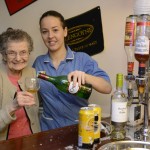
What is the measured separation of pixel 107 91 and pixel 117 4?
0.59 metres

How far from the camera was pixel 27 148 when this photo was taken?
1004 millimetres

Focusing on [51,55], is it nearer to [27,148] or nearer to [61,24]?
[61,24]

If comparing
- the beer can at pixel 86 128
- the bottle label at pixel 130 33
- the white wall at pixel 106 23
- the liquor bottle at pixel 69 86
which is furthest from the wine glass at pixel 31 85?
the white wall at pixel 106 23

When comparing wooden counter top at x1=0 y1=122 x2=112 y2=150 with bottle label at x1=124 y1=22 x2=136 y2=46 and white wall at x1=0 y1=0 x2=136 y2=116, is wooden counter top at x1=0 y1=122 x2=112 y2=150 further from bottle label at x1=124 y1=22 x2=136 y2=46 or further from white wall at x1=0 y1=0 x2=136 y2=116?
white wall at x1=0 y1=0 x2=136 y2=116

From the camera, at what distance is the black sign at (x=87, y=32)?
183 cm

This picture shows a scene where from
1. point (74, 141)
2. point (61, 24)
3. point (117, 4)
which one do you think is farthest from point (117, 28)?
point (74, 141)

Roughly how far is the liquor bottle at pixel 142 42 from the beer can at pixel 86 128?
0.26 meters

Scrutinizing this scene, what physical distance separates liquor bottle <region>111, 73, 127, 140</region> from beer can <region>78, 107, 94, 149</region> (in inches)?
5.2

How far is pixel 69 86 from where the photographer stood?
124 centimetres

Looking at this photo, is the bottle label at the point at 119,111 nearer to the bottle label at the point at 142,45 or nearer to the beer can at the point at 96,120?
the beer can at the point at 96,120

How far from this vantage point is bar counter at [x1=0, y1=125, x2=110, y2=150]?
3.31 ft

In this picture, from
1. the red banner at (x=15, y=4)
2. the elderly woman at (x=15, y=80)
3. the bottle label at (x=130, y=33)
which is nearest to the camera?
the bottle label at (x=130, y=33)

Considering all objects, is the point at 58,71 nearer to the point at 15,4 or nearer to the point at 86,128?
the point at 86,128

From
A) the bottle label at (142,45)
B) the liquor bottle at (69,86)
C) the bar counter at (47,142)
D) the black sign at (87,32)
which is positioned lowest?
the bar counter at (47,142)
